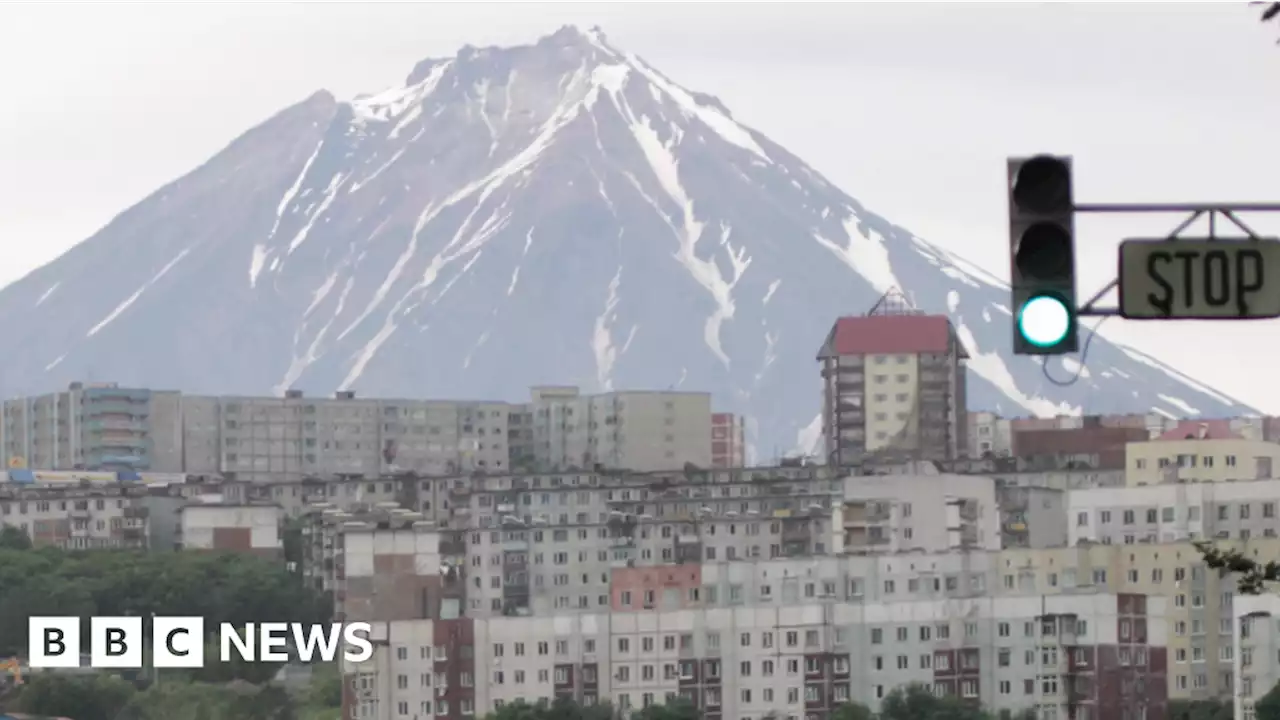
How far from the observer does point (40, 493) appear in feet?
646

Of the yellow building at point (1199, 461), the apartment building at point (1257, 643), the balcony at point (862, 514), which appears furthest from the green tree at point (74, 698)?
the yellow building at point (1199, 461)

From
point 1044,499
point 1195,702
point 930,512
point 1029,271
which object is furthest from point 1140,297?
point 1044,499

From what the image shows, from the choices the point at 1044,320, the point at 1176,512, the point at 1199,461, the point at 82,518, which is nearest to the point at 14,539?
the point at 82,518

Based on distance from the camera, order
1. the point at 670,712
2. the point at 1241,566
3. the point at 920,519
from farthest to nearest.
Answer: the point at 920,519
the point at 670,712
the point at 1241,566

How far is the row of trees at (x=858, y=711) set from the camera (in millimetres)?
109900

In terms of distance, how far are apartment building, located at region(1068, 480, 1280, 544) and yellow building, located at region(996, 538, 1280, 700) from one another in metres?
4.80

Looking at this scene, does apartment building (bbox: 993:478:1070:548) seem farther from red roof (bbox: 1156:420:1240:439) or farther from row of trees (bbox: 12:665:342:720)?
row of trees (bbox: 12:665:342:720)

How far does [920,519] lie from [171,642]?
24.9m

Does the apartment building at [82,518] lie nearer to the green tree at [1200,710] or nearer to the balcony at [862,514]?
the balcony at [862,514]

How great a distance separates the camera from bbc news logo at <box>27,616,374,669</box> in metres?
137

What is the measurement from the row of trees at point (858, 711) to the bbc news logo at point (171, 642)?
676 inches

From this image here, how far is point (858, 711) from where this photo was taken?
110125 millimetres

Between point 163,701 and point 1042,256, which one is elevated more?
point 1042,256

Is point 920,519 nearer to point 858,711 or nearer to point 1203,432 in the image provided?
point 858,711
